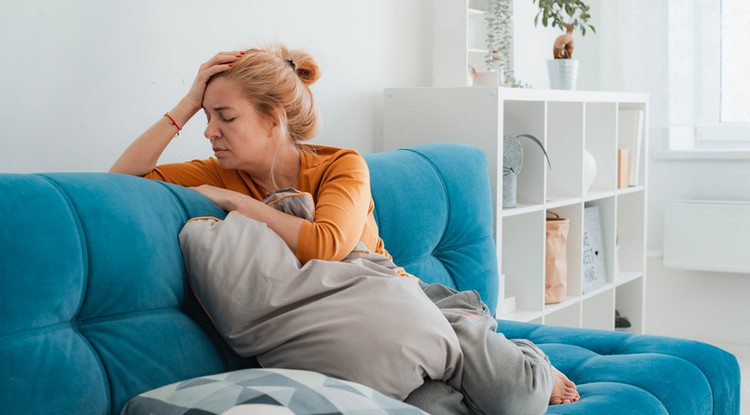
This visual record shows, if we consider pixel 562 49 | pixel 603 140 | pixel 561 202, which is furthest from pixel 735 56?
pixel 561 202

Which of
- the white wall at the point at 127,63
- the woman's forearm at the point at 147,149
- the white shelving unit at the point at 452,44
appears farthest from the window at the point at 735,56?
the woman's forearm at the point at 147,149

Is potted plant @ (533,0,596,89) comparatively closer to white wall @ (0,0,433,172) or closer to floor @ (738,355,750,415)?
white wall @ (0,0,433,172)

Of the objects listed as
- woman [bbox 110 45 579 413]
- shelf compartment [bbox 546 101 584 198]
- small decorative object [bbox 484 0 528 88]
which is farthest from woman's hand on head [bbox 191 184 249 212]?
shelf compartment [bbox 546 101 584 198]

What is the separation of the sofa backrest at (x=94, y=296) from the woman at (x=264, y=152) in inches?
6.6

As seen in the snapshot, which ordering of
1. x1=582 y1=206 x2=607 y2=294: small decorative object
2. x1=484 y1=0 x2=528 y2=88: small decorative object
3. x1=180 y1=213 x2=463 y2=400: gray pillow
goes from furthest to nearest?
x1=582 y1=206 x2=607 y2=294: small decorative object < x1=484 y1=0 x2=528 y2=88: small decorative object < x1=180 y1=213 x2=463 y2=400: gray pillow

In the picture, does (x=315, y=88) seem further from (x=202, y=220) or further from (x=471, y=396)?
(x=471, y=396)

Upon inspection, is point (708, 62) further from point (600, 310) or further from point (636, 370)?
point (636, 370)

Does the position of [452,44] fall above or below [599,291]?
above

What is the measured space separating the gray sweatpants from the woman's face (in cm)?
50

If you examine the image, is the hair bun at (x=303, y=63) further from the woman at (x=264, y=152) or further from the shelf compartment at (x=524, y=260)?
the shelf compartment at (x=524, y=260)

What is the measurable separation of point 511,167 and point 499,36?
0.50m

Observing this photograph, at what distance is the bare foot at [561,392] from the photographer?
175 cm

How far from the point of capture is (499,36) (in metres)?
2.94

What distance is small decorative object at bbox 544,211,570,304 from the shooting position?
299cm
